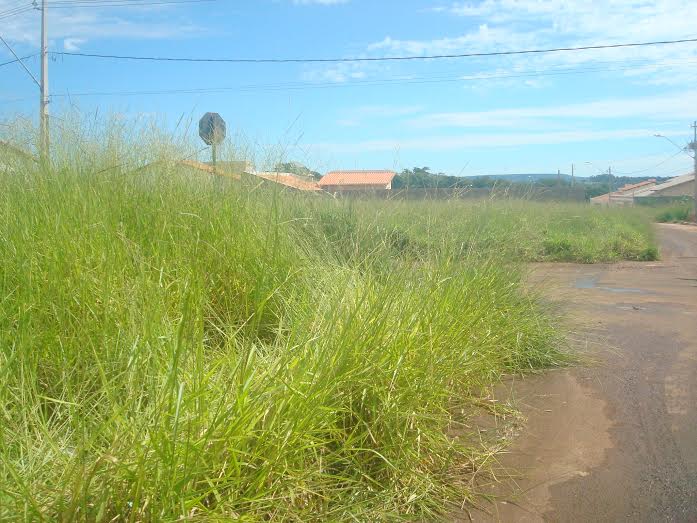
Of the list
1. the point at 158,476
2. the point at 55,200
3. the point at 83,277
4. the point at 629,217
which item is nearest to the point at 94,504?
the point at 158,476

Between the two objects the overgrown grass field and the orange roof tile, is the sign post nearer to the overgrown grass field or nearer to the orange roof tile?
the overgrown grass field

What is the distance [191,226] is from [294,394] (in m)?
2.25

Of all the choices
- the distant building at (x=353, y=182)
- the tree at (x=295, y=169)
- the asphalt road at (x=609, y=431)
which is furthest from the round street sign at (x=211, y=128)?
the asphalt road at (x=609, y=431)

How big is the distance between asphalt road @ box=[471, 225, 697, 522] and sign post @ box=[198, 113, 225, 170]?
3320mm

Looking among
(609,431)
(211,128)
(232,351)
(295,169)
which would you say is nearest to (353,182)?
(295,169)

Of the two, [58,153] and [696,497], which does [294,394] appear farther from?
[58,153]

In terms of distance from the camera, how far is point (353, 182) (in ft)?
28.9

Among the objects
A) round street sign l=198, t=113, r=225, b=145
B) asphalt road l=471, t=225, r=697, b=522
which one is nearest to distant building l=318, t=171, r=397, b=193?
round street sign l=198, t=113, r=225, b=145

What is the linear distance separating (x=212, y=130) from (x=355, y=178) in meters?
2.05

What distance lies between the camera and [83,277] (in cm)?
429

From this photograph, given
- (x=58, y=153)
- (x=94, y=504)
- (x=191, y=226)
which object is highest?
(x=58, y=153)

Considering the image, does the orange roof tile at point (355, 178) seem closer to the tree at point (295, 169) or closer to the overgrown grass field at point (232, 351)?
the tree at point (295, 169)

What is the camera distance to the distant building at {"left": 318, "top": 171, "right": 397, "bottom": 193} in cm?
868

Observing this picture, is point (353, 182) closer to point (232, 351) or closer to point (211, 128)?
point (211, 128)
